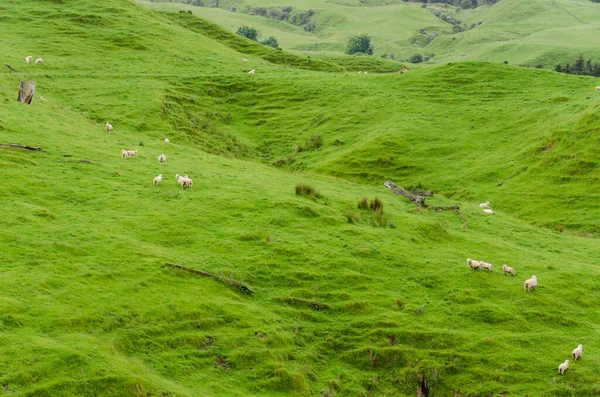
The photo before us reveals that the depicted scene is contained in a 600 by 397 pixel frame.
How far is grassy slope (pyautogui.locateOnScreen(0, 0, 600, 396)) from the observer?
67.9ft

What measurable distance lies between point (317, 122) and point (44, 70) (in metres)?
28.5

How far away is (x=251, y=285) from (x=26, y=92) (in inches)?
1266

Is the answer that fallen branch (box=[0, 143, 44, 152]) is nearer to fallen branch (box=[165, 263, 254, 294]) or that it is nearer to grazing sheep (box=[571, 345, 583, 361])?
fallen branch (box=[165, 263, 254, 294])

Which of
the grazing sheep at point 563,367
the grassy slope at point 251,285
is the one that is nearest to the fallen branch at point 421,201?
the grassy slope at point 251,285

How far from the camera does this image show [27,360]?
1831cm

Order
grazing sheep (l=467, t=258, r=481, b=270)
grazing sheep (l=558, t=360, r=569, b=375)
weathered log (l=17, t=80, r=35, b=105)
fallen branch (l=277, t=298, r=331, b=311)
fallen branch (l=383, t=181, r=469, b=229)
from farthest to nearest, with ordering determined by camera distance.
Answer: weathered log (l=17, t=80, r=35, b=105) → fallen branch (l=383, t=181, r=469, b=229) → grazing sheep (l=467, t=258, r=481, b=270) → fallen branch (l=277, t=298, r=331, b=311) → grazing sheep (l=558, t=360, r=569, b=375)

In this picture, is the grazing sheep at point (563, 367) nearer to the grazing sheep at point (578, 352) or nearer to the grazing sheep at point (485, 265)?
Answer: the grazing sheep at point (578, 352)

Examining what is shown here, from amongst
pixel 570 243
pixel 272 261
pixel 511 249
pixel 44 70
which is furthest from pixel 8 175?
pixel 44 70

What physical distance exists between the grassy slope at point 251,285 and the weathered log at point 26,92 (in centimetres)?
349

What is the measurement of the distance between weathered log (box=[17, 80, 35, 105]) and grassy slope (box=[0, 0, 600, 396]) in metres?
3.49

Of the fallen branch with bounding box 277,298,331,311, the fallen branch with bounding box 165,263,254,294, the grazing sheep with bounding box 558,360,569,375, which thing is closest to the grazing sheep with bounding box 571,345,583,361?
the grazing sheep with bounding box 558,360,569,375

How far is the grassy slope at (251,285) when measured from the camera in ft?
67.9

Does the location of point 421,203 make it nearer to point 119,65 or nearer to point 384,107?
point 384,107

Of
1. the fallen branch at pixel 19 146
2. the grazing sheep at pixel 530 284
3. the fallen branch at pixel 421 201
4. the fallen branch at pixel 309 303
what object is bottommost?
the fallen branch at pixel 421 201
